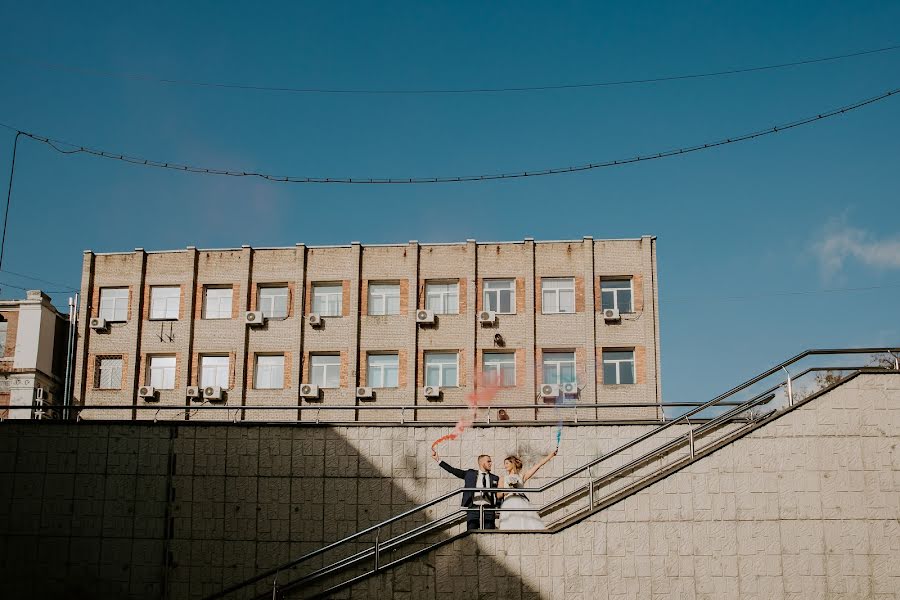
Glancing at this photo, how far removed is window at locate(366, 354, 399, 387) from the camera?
120 feet

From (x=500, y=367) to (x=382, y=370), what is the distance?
418 centimetres

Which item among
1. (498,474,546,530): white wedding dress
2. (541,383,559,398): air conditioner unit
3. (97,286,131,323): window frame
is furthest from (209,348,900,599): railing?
(97,286,131,323): window frame

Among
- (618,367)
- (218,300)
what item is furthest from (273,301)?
(618,367)

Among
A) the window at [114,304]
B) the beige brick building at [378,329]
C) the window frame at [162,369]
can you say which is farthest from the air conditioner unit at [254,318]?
the window at [114,304]

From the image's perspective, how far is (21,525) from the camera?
689 inches

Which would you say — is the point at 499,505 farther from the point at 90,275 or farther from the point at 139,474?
the point at 90,275

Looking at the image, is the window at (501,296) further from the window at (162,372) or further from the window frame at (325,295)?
the window at (162,372)

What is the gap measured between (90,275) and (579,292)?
18.2m

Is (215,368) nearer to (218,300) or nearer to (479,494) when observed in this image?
(218,300)

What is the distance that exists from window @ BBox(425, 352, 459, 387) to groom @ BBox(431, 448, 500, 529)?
20524 millimetres

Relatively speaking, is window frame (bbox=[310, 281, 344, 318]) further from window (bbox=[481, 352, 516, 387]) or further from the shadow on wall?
the shadow on wall

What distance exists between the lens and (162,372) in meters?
37.7

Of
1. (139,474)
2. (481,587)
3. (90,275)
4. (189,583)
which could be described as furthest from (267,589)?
(90,275)

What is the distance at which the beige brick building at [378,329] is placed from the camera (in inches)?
1421
